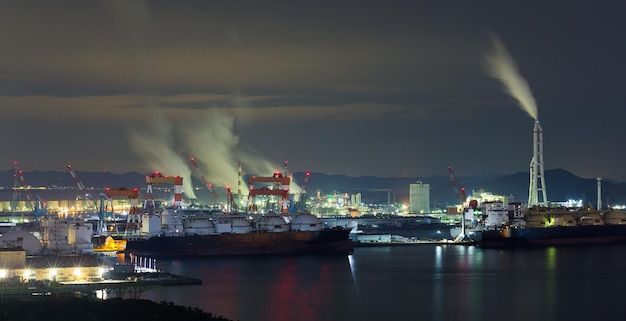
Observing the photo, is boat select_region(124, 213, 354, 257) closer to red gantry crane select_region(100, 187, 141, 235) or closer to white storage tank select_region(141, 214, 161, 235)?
white storage tank select_region(141, 214, 161, 235)

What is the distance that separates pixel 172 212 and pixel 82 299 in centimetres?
4136

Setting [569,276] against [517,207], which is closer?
[569,276]

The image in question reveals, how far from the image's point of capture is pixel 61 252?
49594 mm

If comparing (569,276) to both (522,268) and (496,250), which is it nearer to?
(522,268)

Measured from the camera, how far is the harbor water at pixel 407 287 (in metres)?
41.4

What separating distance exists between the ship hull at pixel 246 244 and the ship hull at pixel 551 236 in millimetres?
12145

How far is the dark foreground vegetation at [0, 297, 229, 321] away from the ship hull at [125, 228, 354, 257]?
36237 millimetres

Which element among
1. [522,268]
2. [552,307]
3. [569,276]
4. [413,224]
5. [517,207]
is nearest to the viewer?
[552,307]

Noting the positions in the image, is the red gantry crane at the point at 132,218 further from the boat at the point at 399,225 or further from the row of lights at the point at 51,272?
the boat at the point at 399,225

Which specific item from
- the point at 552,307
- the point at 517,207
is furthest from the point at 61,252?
the point at 517,207

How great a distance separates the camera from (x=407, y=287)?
5012 cm

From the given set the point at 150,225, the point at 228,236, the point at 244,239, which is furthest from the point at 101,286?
the point at 150,225

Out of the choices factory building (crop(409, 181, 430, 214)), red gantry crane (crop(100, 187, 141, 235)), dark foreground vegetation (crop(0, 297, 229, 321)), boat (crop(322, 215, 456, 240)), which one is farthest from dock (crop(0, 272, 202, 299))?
factory building (crop(409, 181, 430, 214))

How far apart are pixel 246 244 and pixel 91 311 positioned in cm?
4055
